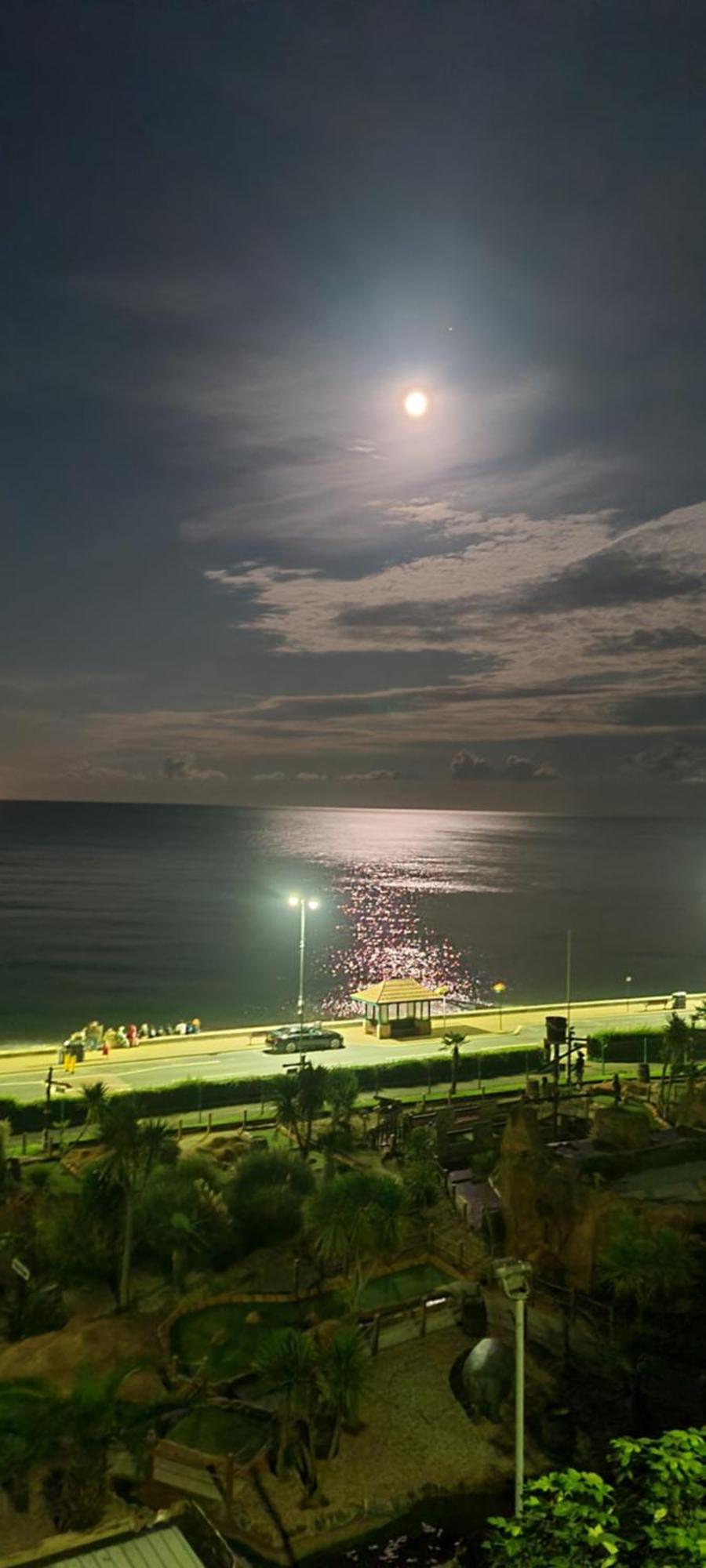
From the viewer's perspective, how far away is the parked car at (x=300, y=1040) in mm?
57188

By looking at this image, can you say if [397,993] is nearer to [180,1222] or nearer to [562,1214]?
[562,1214]

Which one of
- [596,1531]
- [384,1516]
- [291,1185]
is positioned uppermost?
[596,1531]

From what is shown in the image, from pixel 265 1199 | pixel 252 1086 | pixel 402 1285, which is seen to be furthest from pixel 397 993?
pixel 402 1285

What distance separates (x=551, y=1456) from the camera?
21.1 m

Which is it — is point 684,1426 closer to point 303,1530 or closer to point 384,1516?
point 384,1516

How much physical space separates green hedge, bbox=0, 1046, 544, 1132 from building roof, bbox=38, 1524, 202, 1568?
22.0m

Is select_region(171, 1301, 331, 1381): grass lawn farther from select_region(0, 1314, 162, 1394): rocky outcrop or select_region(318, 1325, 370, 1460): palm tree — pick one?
select_region(318, 1325, 370, 1460): palm tree

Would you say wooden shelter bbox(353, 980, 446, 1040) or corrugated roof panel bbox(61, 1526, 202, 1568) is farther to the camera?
wooden shelter bbox(353, 980, 446, 1040)

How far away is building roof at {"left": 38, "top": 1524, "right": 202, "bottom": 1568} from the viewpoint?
44.1 feet

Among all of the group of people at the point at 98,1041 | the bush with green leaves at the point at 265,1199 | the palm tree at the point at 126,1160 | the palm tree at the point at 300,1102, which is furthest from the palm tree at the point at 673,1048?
the group of people at the point at 98,1041

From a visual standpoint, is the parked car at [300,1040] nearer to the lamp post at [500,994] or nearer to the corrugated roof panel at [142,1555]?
the lamp post at [500,994]

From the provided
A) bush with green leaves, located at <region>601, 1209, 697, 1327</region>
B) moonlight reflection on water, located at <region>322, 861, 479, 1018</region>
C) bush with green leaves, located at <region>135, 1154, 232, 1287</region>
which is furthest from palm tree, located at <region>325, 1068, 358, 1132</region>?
moonlight reflection on water, located at <region>322, 861, 479, 1018</region>

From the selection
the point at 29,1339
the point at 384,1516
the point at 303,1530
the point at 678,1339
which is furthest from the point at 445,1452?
the point at 29,1339

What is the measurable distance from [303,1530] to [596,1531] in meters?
14.6
